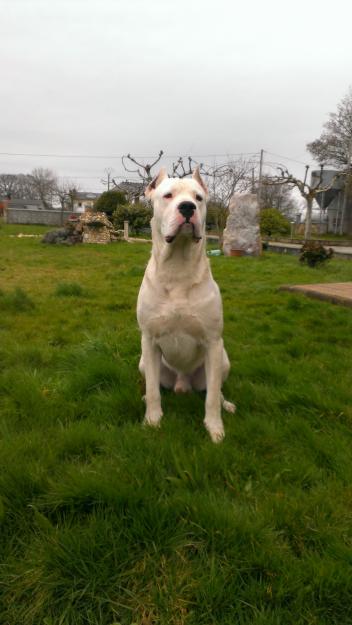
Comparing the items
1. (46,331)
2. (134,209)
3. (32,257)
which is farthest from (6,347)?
(134,209)

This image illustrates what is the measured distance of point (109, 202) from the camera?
25.8 m

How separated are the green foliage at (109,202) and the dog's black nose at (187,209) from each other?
2429 centimetres

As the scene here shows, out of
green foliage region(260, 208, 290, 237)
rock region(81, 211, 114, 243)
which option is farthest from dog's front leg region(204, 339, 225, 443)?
green foliage region(260, 208, 290, 237)

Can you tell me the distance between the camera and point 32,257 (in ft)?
37.8

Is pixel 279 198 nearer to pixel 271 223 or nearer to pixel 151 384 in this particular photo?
pixel 271 223

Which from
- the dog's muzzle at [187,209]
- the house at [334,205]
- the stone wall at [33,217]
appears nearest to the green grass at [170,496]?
the dog's muzzle at [187,209]

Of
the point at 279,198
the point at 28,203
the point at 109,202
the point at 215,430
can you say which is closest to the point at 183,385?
the point at 215,430

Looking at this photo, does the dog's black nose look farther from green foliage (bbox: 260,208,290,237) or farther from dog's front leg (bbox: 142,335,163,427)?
green foliage (bbox: 260,208,290,237)

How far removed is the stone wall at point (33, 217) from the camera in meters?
28.9

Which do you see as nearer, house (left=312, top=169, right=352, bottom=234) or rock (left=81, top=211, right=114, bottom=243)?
rock (left=81, top=211, right=114, bottom=243)

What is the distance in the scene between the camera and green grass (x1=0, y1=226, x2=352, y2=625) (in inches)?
55.3

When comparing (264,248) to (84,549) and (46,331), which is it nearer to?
(46,331)

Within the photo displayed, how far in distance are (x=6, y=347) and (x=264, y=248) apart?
14.5 m

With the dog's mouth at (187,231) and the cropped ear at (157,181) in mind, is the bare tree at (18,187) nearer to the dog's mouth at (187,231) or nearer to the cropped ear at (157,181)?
the cropped ear at (157,181)
